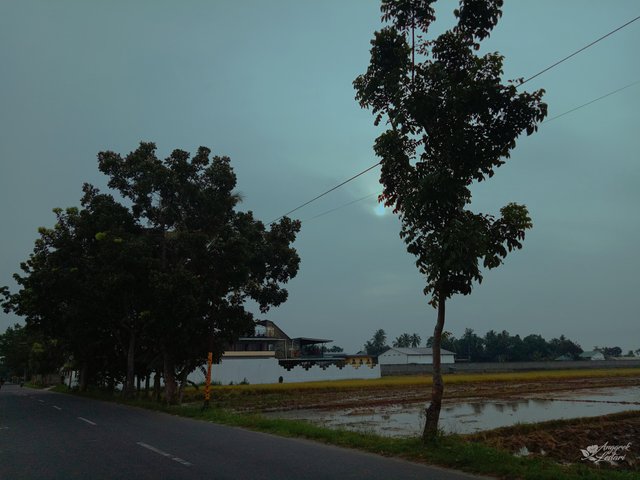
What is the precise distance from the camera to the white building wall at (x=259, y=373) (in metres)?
47.6

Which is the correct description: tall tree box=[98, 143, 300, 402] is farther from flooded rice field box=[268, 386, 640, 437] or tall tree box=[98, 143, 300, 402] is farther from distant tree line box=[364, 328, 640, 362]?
distant tree line box=[364, 328, 640, 362]

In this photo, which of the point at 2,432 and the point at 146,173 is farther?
the point at 146,173

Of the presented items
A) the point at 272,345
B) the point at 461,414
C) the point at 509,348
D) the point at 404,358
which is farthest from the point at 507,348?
the point at 461,414

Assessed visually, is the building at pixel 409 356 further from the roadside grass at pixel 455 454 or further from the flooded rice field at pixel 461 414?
the roadside grass at pixel 455 454

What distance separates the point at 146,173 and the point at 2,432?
14574mm

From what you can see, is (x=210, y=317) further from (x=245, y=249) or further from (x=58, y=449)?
(x=58, y=449)

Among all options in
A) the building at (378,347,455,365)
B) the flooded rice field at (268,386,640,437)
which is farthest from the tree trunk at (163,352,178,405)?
the building at (378,347,455,365)

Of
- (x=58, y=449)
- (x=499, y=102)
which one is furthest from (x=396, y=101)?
(x=58, y=449)

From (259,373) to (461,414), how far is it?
30206mm

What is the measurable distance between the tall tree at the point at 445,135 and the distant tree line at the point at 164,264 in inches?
524

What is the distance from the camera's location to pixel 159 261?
2480 centimetres

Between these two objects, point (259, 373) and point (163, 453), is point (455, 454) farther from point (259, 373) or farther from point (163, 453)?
point (259, 373)

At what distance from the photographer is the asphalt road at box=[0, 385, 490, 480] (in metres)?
8.23

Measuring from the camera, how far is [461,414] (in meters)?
23.1
